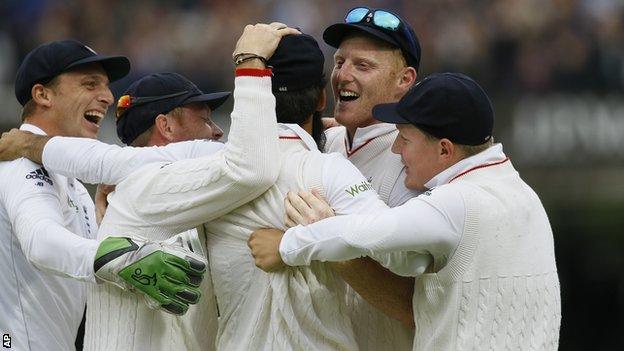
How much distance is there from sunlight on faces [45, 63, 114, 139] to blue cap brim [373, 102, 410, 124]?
1.61 m

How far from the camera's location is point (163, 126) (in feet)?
17.9

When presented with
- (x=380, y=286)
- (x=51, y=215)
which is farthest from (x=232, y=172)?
(x=51, y=215)

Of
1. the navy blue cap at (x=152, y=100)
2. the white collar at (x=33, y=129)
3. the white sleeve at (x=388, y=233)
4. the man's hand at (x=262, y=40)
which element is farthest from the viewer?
the white collar at (x=33, y=129)

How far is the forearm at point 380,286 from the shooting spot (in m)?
4.53

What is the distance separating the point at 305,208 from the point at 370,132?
0.87 m

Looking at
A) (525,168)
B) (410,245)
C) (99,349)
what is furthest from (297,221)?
(525,168)

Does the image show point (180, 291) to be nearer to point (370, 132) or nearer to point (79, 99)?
point (370, 132)

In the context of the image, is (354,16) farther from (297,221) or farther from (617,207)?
(617,207)

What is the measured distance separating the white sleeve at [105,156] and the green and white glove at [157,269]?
1.03 feet

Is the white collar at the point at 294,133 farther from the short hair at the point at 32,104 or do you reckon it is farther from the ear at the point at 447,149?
the short hair at the point at 32,104

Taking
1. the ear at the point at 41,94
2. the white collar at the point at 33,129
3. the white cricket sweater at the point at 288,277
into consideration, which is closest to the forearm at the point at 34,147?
the white collar at the point at 33,129

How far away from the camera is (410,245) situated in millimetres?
4285

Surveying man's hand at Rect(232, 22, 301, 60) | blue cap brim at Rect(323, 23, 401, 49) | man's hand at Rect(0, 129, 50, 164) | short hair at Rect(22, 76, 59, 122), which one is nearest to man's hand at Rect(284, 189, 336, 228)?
man's hand at Rect(232, 22, 301, 60)

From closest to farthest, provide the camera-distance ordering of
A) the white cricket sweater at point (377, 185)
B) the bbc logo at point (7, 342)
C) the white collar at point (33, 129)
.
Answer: the white cricket sweater at point (377, 185)
the bbc logo at point (7, 342)
the white collar at point (33, 129)
